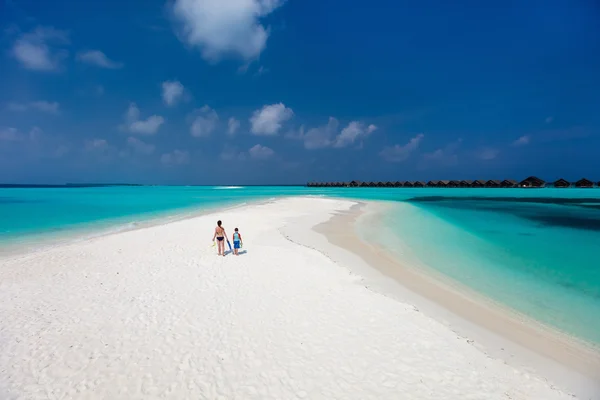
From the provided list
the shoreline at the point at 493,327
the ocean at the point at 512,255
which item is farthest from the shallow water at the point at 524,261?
the shoreline at the point at 493,327

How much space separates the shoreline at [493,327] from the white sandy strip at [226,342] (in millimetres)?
555

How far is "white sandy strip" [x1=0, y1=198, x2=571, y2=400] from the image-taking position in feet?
14.9

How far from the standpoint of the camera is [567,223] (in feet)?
83.7

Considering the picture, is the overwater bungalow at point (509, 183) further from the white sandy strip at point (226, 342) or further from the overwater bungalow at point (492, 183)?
the white sandy strip at point (226, 342)

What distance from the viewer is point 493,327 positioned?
7016 millimetres

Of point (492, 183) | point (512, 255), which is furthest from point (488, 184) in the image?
point (512, 255)

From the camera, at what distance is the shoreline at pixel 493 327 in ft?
17.9

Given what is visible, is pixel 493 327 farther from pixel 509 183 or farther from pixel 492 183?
pixel 492 183

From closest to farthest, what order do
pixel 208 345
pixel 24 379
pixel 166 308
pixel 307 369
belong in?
pixel 24 379
pixel 307 369
pixel 208 345
pixel 166 308

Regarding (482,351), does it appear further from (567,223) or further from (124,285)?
(567,223)

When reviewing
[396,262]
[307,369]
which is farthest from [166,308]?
[396,262]

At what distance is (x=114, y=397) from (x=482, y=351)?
6401 mm

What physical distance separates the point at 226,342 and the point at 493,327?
20.2 ft

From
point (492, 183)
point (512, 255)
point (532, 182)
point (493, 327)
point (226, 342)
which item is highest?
point (532, 182)
